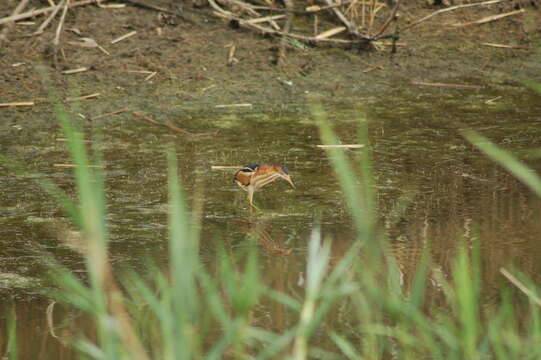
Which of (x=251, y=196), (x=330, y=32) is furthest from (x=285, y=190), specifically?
(x=330, y=32)

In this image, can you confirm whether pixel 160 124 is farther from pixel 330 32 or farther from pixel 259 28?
pixel 330 32

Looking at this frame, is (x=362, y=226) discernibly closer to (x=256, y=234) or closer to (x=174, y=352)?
(x=174, y=352)

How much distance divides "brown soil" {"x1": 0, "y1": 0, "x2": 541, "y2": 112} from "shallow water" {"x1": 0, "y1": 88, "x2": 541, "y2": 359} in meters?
0.33

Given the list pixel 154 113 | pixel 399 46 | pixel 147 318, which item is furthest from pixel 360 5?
pixel 147 318

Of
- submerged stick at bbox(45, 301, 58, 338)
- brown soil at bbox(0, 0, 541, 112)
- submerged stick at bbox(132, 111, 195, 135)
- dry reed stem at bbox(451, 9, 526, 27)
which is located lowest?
submerged stick at bbox(132, 111, 195, 135)

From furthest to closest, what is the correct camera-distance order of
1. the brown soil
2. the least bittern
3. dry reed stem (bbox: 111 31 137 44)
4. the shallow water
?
dry reed stem (bbox: 111 31 137 44)
the brown soil
the least bittern
the shallow water

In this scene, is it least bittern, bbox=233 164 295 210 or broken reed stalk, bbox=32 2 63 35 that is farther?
broken reed stalk, bbox=32 2 63 35

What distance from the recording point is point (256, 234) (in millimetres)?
4906

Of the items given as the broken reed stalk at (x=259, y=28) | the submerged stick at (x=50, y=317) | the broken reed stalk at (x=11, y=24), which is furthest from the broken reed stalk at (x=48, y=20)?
the submerged stick at (x=50, y=317)

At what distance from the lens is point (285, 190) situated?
5.56 m

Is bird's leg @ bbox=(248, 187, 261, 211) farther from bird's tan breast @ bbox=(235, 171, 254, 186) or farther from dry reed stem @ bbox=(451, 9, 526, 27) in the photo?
dry reed stem @ bbox=(451, 9, 526, 27)

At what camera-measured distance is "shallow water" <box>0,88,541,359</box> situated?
4.46 metres

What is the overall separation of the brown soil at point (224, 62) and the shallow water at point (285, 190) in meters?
0.33

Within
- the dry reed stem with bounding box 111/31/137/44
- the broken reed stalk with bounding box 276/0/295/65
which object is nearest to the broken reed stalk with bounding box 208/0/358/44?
the broken reed stalk with bounding box 276/0/295/65
